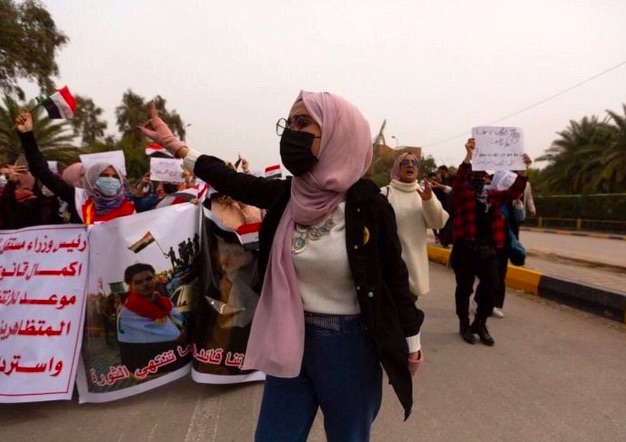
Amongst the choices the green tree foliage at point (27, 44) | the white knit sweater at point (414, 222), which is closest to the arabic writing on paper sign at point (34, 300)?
the white knit sweater at point (414, 222)

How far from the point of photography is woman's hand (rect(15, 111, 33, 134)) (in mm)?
3125

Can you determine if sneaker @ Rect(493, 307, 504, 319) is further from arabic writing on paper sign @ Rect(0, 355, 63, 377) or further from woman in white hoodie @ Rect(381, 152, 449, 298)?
arabic writing on paper sign @ Rect(0, 355, 63, 377)

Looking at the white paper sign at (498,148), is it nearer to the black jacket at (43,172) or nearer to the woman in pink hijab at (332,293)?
the woman in pink hijab at (332,293)

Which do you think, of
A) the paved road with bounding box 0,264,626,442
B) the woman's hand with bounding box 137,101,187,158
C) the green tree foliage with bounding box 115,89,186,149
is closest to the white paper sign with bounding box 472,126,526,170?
the paved road with bounding box 0,264,626,442

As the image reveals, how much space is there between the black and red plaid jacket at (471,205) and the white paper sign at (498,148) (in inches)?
6.2

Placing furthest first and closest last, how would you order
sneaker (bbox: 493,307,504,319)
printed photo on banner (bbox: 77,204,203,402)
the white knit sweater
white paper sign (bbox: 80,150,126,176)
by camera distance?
sneaker (bbox: 493,307,504,319) → white paper sign (bbox: 80,150,126,176) → the white knit sweater → printed photo on banner (bbox: 77,204,203,402)

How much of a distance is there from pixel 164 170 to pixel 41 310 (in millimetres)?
2732

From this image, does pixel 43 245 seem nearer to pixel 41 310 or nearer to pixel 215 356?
pixel 41 310

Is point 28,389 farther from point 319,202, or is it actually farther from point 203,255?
point 319,202

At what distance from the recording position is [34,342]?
10.2ft

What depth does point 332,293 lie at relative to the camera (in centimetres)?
171

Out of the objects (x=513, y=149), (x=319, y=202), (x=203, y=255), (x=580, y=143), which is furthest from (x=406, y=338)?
(x=580, y=143)

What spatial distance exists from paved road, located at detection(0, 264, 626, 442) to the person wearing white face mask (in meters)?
1.28

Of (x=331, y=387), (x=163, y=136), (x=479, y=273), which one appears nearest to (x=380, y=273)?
(x=331, y=387)
